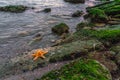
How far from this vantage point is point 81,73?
805cm

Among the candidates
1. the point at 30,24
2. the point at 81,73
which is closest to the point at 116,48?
the point at 81,73

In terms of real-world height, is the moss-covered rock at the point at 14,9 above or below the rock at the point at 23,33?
above

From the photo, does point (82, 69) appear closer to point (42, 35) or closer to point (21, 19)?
point (42, 35)

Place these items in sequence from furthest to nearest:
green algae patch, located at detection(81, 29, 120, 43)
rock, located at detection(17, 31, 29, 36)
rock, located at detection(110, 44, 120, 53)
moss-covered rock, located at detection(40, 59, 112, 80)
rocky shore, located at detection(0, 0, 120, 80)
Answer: rock, located at detection(17, 31, 29, 36) → green algae patch, located at detection(81, 29, 120, 43) → rock, located at detection(110, 44, 120, 53) → rocky shore, located at detection(0, 0, 120, 80) → moss-covered rock, located at detection(40, 59, 112, 80)

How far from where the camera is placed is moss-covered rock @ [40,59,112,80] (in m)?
7.84

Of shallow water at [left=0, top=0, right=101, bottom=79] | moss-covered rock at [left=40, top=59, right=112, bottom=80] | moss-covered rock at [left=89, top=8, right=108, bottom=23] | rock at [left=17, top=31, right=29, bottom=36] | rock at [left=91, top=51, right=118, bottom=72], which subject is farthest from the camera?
moss-covered rock at [left=89, top=8, right=108, bottom=23]

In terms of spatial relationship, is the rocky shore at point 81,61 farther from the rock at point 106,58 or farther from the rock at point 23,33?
the rock at point 23,33

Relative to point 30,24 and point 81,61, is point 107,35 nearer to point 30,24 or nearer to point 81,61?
point 81,61

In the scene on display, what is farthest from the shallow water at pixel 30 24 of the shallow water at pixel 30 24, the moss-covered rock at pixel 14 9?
the moss-covered rock at pixel 14 9

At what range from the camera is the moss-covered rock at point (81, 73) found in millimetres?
7836

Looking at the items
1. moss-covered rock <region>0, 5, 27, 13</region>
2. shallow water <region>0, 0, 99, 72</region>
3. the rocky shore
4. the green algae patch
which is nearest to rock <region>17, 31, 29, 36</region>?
shallow water <region>0, 0, 99, 72</region>

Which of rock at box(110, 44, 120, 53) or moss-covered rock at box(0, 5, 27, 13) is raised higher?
rock at box(110, 44, 120, 53)

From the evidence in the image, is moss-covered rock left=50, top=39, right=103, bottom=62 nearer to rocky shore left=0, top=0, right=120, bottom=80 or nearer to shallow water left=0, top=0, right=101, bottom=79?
rocky shore left=0, top=0, right=120, bottom=80

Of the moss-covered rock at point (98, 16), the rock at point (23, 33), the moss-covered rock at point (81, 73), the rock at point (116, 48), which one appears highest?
the moss-covered rock at point (81, 73)
